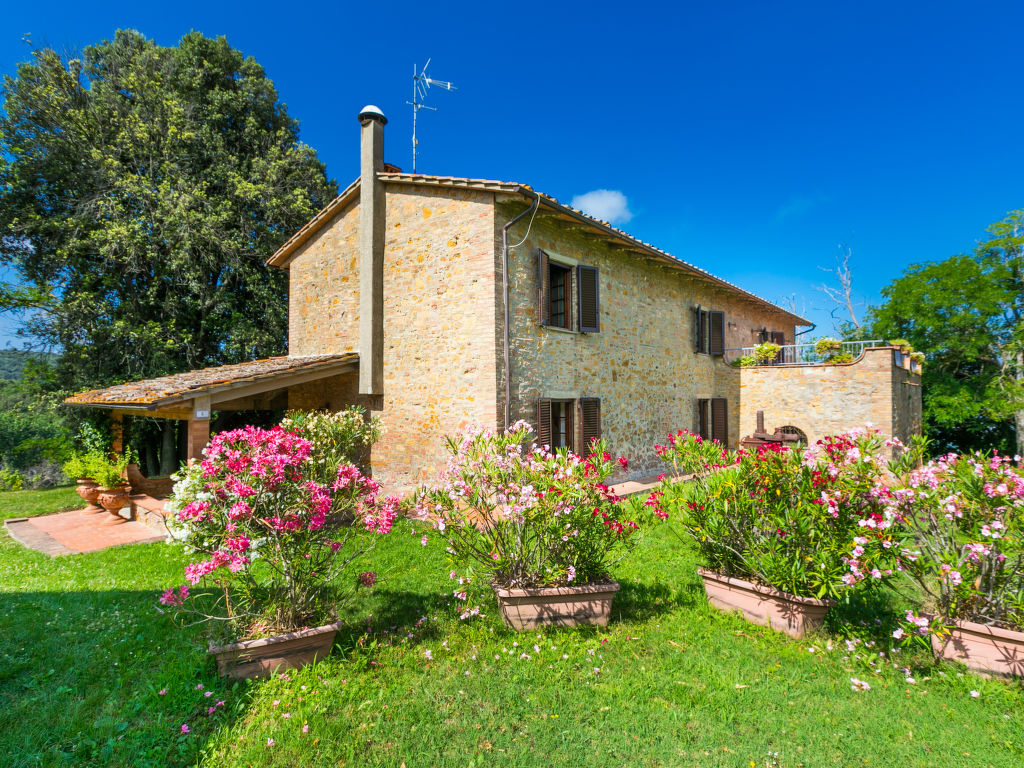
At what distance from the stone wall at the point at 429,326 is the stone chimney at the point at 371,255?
0.50ft

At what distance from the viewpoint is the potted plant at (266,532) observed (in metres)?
3.12

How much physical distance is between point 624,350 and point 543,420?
301 cm

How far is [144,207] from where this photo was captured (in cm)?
1341

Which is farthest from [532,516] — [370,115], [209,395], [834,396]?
[834,396]

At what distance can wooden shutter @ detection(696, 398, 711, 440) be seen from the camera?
1309cm

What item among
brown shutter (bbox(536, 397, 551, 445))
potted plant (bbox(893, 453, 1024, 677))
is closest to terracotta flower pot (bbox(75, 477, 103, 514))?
brown shutter (bbox(536, 397, 551, 445))

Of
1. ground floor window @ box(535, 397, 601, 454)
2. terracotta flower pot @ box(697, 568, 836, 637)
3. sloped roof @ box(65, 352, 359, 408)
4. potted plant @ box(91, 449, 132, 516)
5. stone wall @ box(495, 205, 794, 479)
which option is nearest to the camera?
terracotta flower pot @ box(697, 568, 836, 637)

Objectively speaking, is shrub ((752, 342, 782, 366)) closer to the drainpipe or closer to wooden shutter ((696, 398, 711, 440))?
wooden shutter ((696, 398, 711, 440))

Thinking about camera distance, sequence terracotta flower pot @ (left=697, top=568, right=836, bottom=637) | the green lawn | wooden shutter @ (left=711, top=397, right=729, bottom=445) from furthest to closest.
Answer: wooden shutter @ (left=711, top=397, right=729, bottom=445) → terracotta flower pot @ (left=697, top=568, right=836, bottom=637) → the green lawn

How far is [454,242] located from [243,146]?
11943 mm

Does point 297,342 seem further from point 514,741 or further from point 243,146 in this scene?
point 514,741

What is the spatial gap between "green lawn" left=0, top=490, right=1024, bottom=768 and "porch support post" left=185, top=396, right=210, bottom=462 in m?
3.09

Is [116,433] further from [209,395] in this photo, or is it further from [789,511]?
[789,511]

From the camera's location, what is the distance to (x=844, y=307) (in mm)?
24453
